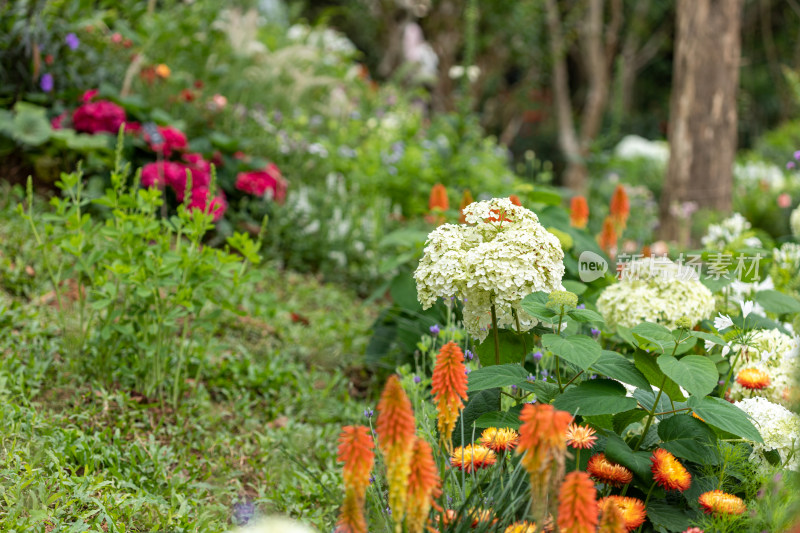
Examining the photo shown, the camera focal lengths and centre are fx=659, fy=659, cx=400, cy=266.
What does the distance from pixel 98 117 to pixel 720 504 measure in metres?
3.55

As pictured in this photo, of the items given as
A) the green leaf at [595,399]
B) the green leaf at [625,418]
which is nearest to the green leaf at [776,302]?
the green leaf at [625,418]

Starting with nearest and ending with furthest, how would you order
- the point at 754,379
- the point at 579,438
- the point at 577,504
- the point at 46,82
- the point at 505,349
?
the point at 577,504 < the point at 579,438 < the point at 505,349 < the point at 754,379 < the point at 46,82

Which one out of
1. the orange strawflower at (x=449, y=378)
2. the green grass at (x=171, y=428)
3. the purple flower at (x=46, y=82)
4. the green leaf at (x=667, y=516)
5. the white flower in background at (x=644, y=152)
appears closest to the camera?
the orange strawflower at (x=449, y=378)

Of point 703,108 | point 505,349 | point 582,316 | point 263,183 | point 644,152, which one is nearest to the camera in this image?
point 582,316

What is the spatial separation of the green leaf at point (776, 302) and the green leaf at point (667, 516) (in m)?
1.02

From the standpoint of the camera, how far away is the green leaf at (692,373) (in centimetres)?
139

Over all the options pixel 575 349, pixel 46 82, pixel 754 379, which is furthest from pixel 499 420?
pixel 46 82

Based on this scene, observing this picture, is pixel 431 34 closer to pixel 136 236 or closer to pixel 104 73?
pixel 104 73

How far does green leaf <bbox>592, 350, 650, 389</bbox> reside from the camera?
1557 millimetres

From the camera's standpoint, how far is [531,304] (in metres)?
1.53

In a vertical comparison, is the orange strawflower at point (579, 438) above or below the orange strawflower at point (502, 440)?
above

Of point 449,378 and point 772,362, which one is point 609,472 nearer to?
point 449,378

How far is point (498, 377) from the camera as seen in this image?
1.53 m

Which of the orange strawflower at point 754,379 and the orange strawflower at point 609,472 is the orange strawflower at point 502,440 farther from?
the orange strawflower at point 754,379
